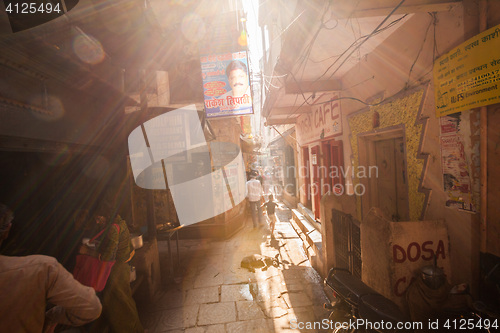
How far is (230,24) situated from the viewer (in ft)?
31.7

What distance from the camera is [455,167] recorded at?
2.79 metres

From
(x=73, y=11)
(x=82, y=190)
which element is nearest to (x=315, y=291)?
(x=82, y=190)

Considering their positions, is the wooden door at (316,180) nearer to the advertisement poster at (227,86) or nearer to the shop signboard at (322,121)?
the shop signboard at (322,121)

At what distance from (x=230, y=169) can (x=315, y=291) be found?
5800 millimetres

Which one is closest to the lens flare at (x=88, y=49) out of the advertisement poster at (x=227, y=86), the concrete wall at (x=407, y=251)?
the advertisement poster at (x=227, y=86)

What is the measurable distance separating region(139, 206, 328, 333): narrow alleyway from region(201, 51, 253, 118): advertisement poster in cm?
433

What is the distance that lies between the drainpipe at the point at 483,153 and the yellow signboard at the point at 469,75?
0.13 metres

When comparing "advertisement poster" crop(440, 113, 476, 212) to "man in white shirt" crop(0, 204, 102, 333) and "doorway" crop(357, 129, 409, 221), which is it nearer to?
"doorway" crop(357, 129, 409, 221)

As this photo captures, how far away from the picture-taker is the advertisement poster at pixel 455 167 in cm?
266

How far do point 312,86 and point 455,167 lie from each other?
3713 millimetres

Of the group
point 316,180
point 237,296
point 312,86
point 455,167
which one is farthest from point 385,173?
point 237,296

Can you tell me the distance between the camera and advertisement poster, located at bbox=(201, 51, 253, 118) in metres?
6.49

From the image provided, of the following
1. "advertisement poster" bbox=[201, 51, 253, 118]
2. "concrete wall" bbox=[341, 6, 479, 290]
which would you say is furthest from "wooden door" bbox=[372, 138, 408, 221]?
"advertisement poster" bbox=[201, 51, 253, 118]

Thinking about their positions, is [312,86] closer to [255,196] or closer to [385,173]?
[385,173]
